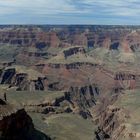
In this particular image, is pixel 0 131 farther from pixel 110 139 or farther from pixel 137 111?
pixel 137 111

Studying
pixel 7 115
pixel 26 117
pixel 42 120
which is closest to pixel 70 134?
pixel 42 120

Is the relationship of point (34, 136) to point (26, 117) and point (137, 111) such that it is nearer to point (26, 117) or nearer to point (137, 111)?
point (26, 117)

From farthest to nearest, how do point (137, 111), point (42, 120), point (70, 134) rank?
1. point (137, 111)
2. point (42, 120)
3. point (70, 134)

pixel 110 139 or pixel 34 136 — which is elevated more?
pixel 34 136

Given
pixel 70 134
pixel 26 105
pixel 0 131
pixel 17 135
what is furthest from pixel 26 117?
pixel 26 105

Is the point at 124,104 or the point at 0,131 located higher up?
the point at 0,131

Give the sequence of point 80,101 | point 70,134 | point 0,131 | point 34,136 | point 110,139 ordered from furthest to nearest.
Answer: point 80,101 < point 110,139 < point 70,134 < point 34,136 < point 0,131

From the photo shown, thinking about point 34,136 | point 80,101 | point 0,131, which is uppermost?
point 0,131

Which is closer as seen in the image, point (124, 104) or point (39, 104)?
point (39, 104)

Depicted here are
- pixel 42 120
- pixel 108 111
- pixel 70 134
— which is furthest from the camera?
pixel 108 111
